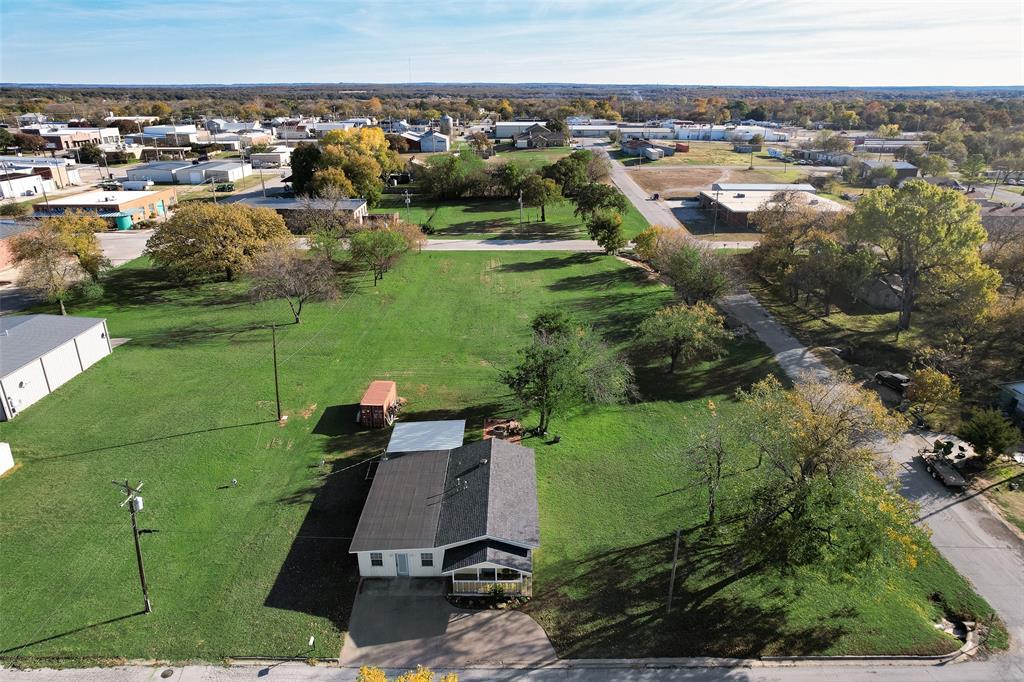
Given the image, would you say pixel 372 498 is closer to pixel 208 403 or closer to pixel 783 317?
pixel 208 403

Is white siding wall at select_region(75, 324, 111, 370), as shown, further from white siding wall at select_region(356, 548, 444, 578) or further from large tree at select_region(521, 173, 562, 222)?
large tree at select_region(521, 173, 562, 222)

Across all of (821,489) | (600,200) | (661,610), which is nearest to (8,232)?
(600,200)

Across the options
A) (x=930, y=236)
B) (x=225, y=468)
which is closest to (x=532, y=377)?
(x=225, y=468)

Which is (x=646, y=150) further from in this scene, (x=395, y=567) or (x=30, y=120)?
(x=30, y=120)

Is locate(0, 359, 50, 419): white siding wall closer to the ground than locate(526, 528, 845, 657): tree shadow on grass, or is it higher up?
higher up

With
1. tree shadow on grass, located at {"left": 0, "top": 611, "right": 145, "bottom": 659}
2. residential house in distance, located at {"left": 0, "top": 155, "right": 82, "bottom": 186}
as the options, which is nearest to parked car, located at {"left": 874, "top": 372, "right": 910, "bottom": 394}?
tree shadow on grass, located at {"left": 0, "top": 611, "right": 145, "bottom": 659}

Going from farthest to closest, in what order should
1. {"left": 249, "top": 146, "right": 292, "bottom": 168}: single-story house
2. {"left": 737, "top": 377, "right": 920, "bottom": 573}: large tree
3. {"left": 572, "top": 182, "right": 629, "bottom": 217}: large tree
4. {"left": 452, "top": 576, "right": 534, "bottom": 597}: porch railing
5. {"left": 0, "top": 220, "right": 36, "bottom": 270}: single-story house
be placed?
{"left": 249, "top": 146, "right": 292, "bottom": 168}: single-story house, {"left": 572, "top": 182, "right": 629, "bottom": 217}: large tree, {"left": 0, "top": 220, "right": 36, "bottom": 270}: single-story house, {"left": 452, "top": 576, "right": 534, "bottom": 597}: porch railing, {"left": 737, "top": 377, "right": 920, "bottom": 573}: large tree
